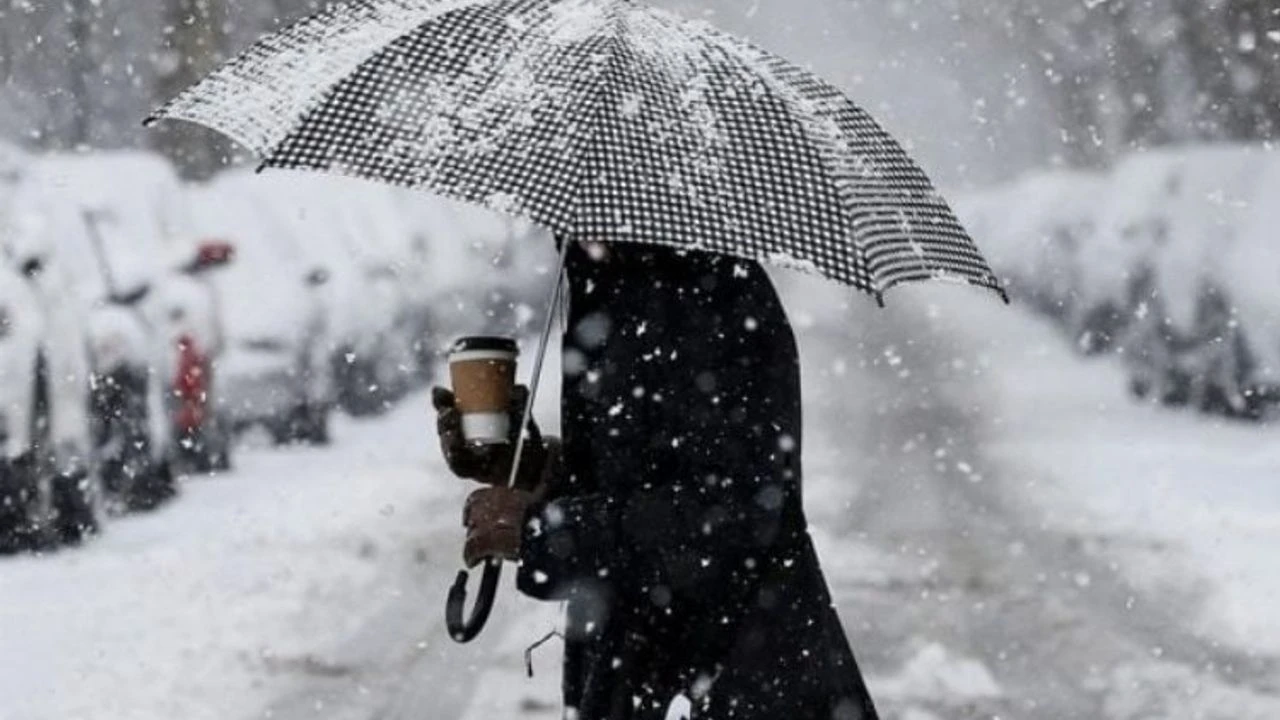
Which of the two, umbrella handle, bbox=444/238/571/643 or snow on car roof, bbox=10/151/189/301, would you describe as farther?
snow on car roof, bbox=10/151/189/301

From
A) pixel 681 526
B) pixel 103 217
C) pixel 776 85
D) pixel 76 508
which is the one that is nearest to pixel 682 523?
pixel 681 526

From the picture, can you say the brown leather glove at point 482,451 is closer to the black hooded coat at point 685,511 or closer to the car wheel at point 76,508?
the black hooded coat at point 685,511

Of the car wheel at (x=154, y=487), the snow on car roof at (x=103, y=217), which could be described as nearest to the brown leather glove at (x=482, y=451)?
the snow on car roof at (x=103, y=217)

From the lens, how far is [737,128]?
11.3 ft

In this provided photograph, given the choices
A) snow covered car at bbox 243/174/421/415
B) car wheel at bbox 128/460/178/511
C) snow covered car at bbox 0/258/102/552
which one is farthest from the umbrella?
snow covered car at bbox 243/174/421/415

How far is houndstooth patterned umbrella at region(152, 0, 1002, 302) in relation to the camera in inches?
127

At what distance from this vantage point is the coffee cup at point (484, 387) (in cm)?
339

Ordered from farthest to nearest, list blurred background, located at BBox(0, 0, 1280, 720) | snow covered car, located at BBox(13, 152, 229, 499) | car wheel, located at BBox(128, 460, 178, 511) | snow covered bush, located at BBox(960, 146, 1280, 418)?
snow covered bush, located at BBox(960, 146, 1280, 418) → car wheel, located at BBox(128, 460, 178, 511) → snow covered car, located at BBox(13, 152, 229, 499) → blurred background, located at BBox(0, 0, 1280, 720)

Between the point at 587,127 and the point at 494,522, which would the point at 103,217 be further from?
the point at 494,522

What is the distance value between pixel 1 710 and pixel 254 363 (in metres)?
7.78

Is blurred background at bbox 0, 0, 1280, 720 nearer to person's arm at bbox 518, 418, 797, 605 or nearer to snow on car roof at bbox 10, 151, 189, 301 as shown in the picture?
snow on car roof at bbox 10, 151, 189, 301

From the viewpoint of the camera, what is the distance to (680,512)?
2.95 meters

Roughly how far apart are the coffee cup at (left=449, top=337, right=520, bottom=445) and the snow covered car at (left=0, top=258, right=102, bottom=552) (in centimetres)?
712

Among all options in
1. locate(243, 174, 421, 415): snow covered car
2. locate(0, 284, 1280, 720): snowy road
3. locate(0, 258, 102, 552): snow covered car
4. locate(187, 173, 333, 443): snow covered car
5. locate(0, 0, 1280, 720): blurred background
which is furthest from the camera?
locate(243, 174, 421, 415): snow covered car
